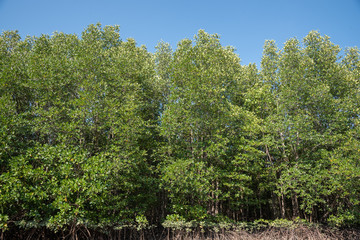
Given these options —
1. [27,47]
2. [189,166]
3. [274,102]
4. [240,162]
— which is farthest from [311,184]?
[27,47]

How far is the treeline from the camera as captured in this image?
11180 millimetres

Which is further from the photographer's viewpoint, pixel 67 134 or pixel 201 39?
pixel 201 39

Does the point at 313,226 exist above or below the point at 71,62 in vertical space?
below

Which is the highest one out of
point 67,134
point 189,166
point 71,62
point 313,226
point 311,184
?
point 71,62

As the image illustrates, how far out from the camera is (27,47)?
763 inches

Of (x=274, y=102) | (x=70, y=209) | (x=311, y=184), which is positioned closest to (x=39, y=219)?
(x=70, y=209)

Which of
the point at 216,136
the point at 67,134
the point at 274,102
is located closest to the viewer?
the point at 67,134

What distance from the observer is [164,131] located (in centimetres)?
1648

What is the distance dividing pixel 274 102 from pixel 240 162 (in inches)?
242

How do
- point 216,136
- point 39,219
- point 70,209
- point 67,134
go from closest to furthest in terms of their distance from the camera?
point 70,209 → point 39,219 → point 67,134 → point 216,136

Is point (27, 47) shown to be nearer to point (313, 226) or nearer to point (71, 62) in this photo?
point (71, 62)

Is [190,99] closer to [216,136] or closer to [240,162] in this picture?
[216,136]

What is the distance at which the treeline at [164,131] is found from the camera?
11.2m

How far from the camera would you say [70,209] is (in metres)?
10.0
